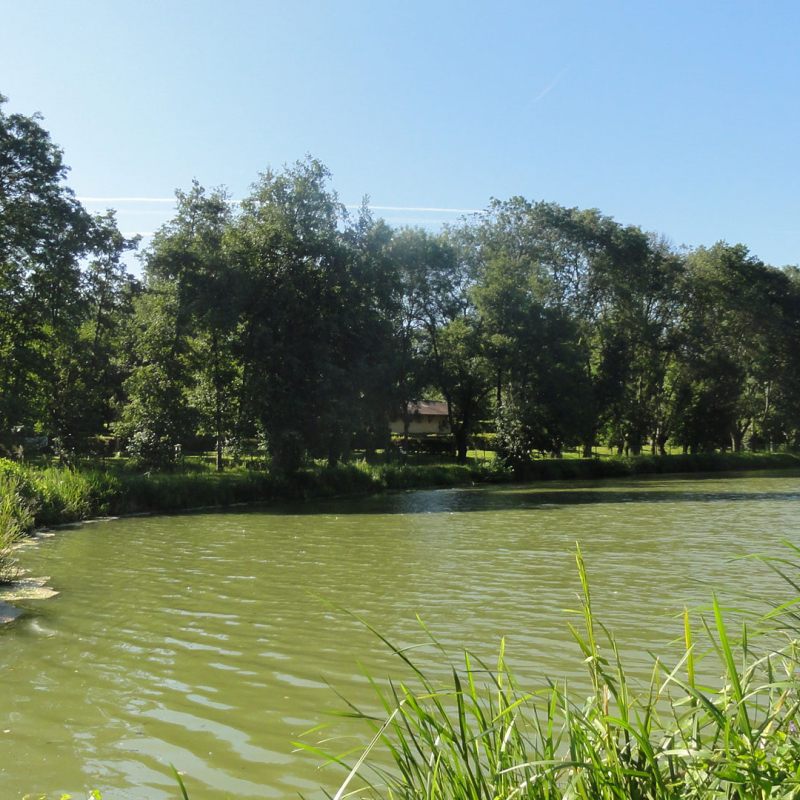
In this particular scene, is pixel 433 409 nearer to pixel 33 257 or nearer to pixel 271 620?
pixel 33 257

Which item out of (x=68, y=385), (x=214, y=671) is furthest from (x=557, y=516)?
(x=68, y=385)

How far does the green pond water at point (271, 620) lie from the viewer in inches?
223

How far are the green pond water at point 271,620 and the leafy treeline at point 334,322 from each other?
1170 centimetres

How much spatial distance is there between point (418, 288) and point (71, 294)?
21.4 meters

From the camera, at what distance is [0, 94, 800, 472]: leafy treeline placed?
3142 cm

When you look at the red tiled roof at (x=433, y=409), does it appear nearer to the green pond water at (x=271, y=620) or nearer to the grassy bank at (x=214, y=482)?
the grassy bank at (x=214, y=482)

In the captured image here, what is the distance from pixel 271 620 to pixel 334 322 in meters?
24.3

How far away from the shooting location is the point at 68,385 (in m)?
37.3

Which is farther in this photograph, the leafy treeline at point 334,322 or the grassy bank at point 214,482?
the leafy treeline at point 334,322

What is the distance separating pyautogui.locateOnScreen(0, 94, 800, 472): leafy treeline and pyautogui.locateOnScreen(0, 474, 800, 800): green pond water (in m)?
11.7

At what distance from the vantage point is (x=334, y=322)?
110 ft

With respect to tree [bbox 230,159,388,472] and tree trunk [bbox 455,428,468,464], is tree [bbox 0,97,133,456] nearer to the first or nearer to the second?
tree [bbox 230,159,388,472]

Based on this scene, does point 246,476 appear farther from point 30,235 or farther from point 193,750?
point 193,750

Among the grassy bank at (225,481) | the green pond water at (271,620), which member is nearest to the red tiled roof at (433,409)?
the grassy bank at (225,481)
